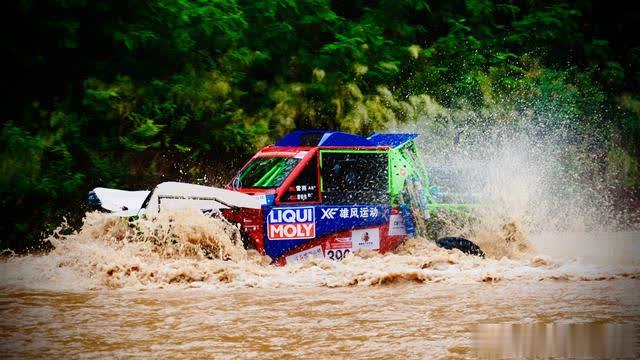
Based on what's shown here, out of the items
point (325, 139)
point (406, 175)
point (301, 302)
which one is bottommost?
point (301, 302)

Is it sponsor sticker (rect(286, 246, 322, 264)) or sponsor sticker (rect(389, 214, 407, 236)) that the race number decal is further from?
sponsor sticker (rect(389, 214, 407, 236))

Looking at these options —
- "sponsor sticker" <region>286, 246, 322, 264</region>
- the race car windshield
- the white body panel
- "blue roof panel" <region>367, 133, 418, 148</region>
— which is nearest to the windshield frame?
the race car windshield

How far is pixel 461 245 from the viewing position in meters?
10.7

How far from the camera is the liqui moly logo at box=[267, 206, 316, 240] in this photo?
9.66m

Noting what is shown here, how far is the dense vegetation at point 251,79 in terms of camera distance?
13.0 metres

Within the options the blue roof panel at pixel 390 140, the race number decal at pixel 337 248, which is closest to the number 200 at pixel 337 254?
the race number decal at pixel 337 248

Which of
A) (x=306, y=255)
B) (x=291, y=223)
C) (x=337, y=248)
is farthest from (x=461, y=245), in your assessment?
(x=291, y=223)

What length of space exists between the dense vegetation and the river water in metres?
2.49

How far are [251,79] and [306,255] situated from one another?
653 cm

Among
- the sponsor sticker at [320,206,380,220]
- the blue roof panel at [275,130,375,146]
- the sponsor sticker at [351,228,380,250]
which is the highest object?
the blue roof panel at [275,130,375,146]

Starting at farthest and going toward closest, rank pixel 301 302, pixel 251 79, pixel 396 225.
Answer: pixel 251 79 → pixel 396 225 → pixel 301 302

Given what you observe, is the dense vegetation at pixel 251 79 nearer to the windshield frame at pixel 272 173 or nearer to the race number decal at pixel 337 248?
the windshield frame at pixel 272 173

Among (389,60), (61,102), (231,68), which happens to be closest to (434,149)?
(389,60)

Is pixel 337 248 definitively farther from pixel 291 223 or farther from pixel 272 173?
pixel 272 173
